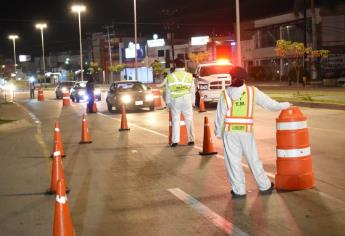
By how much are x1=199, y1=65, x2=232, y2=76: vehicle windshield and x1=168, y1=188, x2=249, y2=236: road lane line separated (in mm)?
18212

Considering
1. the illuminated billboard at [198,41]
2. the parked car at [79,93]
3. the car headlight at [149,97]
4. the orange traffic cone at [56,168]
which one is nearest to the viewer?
the orange traffic cone at [56,168]

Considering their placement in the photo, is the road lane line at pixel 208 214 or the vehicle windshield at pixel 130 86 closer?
the road lane line at pixel 208 214

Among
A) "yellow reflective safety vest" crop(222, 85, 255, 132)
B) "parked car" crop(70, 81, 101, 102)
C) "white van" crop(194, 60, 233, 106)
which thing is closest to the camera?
"yellow reflective safety vest" crop(222, 85, 255, 132)

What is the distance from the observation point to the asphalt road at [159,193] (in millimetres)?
6371

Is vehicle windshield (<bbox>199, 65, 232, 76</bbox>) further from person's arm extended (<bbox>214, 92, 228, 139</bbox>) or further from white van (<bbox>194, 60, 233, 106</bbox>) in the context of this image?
person's arm extended (<bbox>214, 92, 228, 139</bbox>)

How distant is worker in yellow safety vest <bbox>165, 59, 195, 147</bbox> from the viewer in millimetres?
12531

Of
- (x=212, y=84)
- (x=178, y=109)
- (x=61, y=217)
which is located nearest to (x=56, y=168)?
(x=61, y=217)

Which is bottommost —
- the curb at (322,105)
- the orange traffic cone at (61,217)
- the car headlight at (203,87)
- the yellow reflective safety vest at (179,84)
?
the curb at (322,105)

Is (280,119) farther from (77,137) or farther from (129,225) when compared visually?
(77,137)

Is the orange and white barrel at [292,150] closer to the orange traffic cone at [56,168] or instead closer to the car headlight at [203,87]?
the orange traffic cone at [56,168]

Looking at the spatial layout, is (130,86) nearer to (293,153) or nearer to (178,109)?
(178,109)

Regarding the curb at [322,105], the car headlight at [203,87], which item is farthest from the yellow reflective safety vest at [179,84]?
the car headlight at [203,87]

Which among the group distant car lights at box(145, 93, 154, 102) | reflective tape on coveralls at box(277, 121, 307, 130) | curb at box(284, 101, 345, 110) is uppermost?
reflective tape on coveralls at box(277, 121, 307, 130)

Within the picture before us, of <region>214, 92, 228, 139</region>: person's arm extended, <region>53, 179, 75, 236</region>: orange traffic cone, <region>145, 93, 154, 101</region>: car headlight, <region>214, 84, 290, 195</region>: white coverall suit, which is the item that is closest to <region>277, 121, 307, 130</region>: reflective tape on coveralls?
<region>214, 84, 290, 195</region>: white coverall suit
